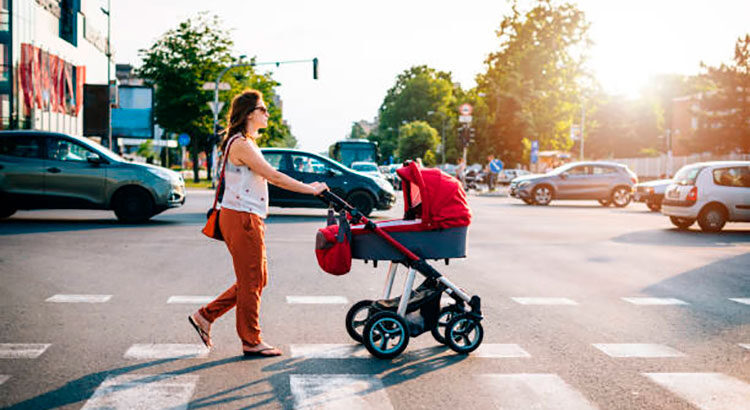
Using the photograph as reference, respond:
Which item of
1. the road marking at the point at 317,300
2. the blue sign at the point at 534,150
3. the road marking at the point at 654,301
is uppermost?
the blue sign at the point at 534,150

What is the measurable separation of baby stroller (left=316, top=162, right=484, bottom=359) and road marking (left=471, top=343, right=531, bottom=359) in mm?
88

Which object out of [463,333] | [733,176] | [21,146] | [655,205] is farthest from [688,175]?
[21,146]

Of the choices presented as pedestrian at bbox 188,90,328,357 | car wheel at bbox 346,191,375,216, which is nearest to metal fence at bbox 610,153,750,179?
car wheel at bbox 346,191,375,216

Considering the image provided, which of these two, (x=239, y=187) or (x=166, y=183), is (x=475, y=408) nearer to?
(x=239, y=187)

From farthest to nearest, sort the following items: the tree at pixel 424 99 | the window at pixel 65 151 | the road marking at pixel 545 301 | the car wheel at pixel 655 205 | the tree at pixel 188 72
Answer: the tree at pixel 424 99, the tree at pixel 188 72, the car wheel at pixel 655 205, the window at pixel 65 151, the road marking at pixel 545 301

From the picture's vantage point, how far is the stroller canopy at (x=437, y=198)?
5613mm

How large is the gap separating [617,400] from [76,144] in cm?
1400

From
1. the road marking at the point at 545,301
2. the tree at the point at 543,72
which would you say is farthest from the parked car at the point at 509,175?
the road marking at the point at 545,301

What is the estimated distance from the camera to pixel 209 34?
50594 mm

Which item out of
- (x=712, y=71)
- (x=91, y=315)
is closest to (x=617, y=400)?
(x=91, y=315)

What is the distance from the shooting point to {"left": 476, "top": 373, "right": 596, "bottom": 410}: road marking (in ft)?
15.1

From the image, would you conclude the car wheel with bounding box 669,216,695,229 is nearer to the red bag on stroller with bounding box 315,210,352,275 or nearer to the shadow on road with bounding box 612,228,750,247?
the shadow on road with bounding box 612,228,750,247

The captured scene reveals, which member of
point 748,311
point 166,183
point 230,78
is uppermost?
point 230,78

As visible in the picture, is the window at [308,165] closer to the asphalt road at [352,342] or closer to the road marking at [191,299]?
the asphalt road at [352,342]
